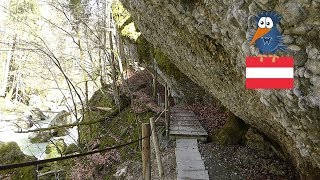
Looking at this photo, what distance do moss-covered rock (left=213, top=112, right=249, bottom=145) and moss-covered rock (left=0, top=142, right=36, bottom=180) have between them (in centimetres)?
742

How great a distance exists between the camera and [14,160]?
1150 centimetres

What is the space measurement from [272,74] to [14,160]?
460 inches

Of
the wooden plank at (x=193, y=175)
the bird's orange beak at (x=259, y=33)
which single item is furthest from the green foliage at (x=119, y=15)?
the bird's orange beak at (x=259, y=33)

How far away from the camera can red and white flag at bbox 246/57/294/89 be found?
2.79 meters

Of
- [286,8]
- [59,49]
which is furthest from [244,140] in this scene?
[59,49]

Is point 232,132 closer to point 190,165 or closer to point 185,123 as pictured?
point 185,123

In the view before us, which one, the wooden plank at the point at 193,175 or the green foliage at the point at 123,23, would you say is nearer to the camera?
the wooden plank at the point at 193,175

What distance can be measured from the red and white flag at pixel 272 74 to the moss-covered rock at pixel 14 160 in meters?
10.5

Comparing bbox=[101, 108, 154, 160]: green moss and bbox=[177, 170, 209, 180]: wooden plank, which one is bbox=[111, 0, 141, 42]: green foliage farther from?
bbox=[177, 170, 209, 180]: wooden plank

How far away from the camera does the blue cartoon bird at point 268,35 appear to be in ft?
9.14

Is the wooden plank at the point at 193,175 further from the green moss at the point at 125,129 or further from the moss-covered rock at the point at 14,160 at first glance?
the moss-covered rock at the point at 14,160

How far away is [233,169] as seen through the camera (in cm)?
700

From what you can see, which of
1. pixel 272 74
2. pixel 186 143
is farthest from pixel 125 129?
pixel 272 74

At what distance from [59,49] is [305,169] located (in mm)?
11725
